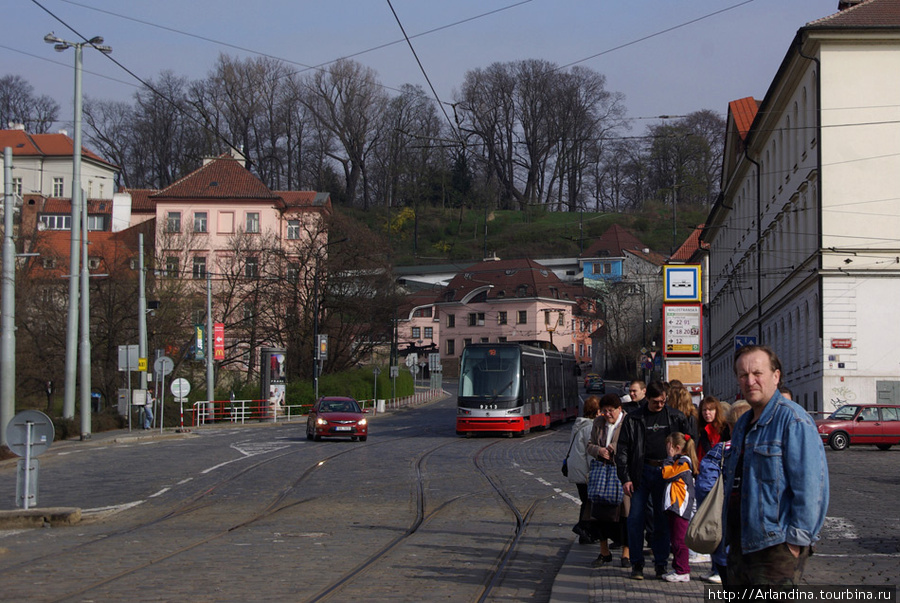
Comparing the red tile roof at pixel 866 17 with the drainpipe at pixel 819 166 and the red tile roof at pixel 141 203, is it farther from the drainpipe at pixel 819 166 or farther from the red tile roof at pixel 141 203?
the red tile roof at pixel 141 203

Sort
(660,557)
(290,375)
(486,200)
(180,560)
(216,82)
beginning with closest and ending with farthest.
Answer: (660,557) < (180,560) < (290,375) < (216,82) < (486,200)

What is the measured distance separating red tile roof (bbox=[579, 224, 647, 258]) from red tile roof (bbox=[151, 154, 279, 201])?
4144 centimetres

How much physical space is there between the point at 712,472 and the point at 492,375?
90.8 feet

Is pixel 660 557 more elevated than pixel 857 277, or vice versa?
pixel 857 277

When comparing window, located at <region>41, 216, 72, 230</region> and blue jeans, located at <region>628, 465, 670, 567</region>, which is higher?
window, located at <region>41, 216, 72, 230</region>

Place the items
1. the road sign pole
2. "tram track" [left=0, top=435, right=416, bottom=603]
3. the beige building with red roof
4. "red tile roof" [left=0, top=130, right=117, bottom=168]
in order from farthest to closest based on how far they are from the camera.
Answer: the beige building with red roof, "red tile roof" [left=0, top=130, right=117, bottom=168], the road sign pole, "tram track" [left=0, top=435, right=416, bottom=603]

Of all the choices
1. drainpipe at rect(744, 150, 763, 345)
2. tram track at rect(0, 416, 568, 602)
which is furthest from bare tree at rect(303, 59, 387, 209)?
tram track at rect(0, 416, 568, 602)

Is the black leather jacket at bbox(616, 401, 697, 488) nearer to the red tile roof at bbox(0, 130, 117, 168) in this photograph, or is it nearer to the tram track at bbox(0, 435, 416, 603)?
the tram track at bbox(0, 435, 416, 603)

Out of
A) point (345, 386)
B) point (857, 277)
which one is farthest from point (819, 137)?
point (345, 386)

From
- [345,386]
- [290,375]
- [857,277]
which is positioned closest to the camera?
[857,277]

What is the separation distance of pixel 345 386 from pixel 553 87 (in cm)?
6078

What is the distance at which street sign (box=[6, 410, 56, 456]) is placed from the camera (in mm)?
15102

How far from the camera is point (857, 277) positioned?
39.0m

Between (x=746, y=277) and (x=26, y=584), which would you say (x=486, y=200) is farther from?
(x=26, y=584)
